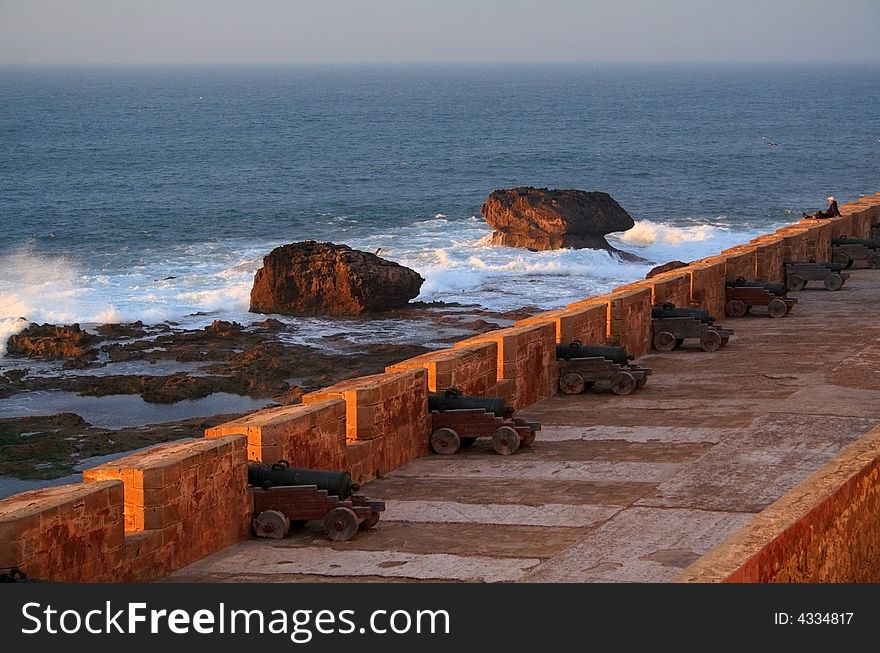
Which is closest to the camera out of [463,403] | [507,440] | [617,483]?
[617,483]

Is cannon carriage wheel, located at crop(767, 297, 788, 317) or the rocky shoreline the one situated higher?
cannon carriage wheel, located at crop(767, 297, 788, 317)

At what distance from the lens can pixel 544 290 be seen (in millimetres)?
47719

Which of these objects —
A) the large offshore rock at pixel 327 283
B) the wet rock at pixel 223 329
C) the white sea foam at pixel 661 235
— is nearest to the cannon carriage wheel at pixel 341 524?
the wet rock at pixel 223 329

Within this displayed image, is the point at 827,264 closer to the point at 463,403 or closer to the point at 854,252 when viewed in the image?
the point at 854,252

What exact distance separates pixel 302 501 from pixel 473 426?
2.94 meters

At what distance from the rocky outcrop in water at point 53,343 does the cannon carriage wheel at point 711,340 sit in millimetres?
20287

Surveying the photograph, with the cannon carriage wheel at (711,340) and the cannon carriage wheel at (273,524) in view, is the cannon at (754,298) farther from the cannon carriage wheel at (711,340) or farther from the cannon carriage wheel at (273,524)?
the cannon carriage wheel at (273,524)

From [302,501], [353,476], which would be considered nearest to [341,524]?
[302,501]

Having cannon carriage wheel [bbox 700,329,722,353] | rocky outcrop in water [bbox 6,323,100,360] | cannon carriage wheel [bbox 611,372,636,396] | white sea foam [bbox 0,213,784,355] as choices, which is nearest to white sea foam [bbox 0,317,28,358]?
white sea foam [bbox 0,213,784,355]

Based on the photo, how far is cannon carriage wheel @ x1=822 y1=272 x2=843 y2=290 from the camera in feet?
76.2

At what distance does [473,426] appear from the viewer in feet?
45.3

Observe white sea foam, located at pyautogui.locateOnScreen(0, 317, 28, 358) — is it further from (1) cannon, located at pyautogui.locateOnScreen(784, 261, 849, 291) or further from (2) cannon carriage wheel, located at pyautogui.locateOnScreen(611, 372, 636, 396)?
(2) cannon carriage wheel, located at pyautogui.locateOnScreen(611, 372, 636, 396)

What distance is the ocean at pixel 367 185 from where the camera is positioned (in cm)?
4994

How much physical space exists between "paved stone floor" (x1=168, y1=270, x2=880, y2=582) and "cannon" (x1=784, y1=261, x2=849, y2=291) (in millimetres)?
5164
